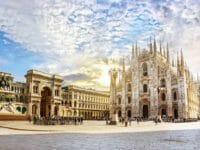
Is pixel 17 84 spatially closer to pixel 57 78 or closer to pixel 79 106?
pixel 57 78

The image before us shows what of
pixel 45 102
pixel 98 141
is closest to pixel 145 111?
pixel 45 102

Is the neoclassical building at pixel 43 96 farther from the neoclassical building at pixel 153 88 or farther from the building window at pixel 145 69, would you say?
the building window at pixel 145 69

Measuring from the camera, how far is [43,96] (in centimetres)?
7119

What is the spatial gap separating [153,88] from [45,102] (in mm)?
30147

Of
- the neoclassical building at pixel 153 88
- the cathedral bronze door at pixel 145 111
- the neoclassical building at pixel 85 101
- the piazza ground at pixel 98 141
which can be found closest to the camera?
the piazza ground at pixel 98 141

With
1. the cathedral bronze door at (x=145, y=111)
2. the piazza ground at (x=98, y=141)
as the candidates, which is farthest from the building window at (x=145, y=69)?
the piazza ground at (x=98, y=141)

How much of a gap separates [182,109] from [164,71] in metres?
10.7

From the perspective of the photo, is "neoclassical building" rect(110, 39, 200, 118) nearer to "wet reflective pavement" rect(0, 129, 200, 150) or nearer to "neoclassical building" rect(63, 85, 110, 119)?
"neoclassical building" rect(63, 85, 110, 119)

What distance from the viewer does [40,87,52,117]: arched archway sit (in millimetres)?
68812

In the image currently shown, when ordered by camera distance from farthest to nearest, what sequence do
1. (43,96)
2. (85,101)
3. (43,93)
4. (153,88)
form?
(85,101) < (43,96) < (43,93) < (153,88)

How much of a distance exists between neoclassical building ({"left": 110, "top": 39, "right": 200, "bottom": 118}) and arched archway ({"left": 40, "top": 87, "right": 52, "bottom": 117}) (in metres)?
17.7

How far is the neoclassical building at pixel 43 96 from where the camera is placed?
6188cm

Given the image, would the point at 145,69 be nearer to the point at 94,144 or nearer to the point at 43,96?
the point at 43,96

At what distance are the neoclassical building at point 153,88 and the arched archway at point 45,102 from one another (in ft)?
58.0
